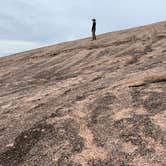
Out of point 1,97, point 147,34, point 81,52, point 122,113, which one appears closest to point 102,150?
point 122,113

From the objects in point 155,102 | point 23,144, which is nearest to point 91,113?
point 155,102

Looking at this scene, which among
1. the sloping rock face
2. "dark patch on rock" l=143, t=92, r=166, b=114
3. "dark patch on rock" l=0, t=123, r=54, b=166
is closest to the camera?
the sloping rock face

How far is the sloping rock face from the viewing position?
31.5 ft

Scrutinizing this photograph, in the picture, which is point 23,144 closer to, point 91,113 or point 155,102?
point 91,113

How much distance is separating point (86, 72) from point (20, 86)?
342 cm

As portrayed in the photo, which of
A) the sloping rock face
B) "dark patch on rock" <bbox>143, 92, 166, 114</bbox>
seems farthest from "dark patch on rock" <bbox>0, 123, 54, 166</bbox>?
"dark patch on rock" <bbox>143, 92, 166, 114</bbox>

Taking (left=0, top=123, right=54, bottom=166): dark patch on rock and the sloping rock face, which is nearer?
the sloping rock face

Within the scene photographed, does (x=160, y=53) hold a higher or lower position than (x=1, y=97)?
higher

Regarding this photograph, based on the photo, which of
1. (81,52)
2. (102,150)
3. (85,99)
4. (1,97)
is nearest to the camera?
(102,150)

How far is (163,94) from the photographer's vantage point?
12375mm

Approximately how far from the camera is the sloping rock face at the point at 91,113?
Result: 9602 millimetres

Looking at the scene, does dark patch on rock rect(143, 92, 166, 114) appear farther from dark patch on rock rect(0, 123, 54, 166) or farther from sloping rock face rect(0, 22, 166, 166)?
dark patch on rock rect(0, 123, 54, 166)

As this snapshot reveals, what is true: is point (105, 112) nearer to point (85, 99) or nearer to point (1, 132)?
point (85, 99)

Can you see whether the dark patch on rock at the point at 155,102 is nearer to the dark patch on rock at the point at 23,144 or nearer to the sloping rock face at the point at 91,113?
the sloping rock face at the point at 91,113
